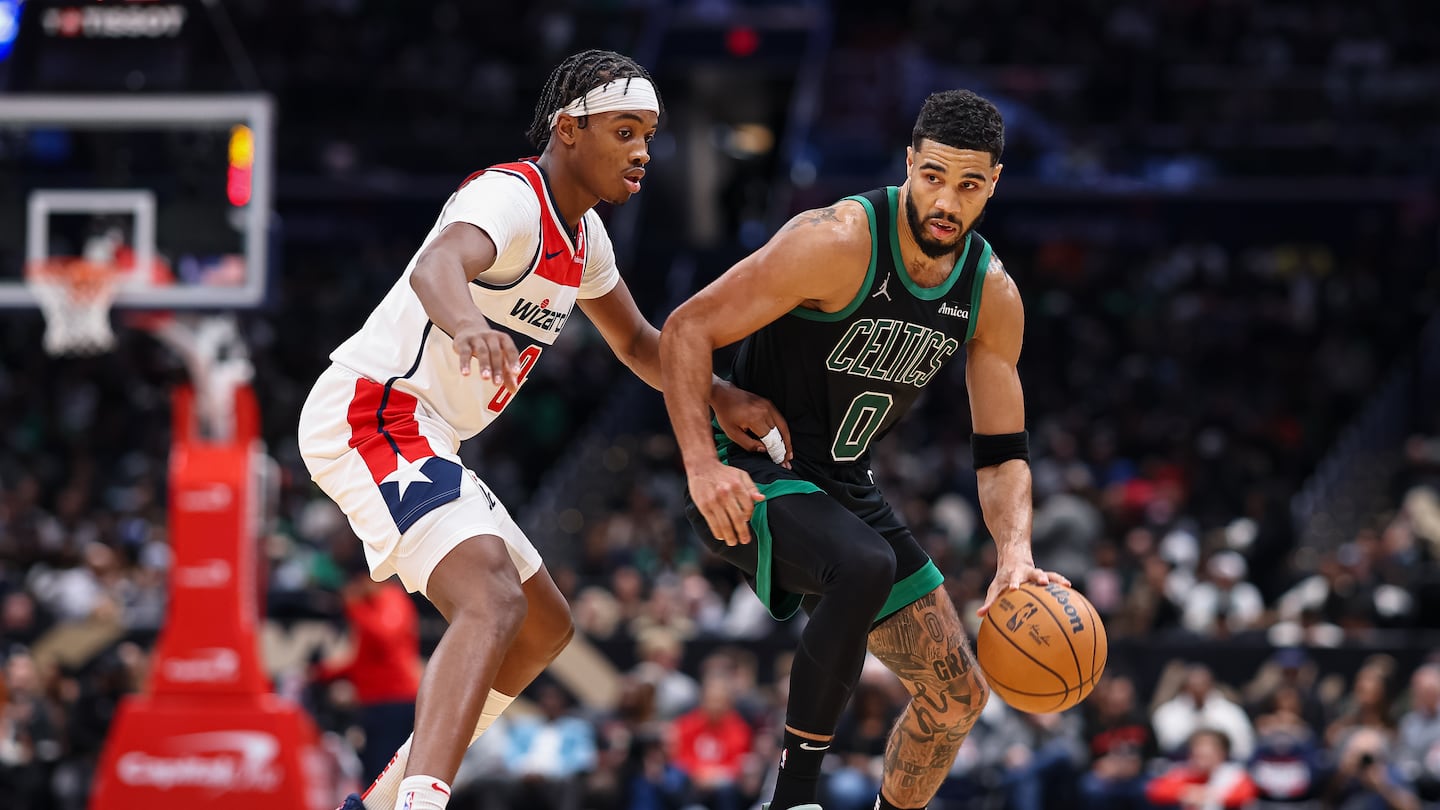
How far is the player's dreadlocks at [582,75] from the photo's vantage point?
18.0 ft

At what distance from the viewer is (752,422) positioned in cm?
580

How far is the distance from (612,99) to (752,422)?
1.15m

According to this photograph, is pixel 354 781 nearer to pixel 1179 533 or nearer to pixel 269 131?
pixel 269 131

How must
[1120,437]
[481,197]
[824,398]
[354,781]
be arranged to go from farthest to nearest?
1. [1120,437]
2. [354,781]
3. [824,398]
4. [481,197]

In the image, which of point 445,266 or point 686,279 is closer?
point 445,266

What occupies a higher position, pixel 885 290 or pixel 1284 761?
pixel 885 290

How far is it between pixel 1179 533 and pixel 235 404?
28.1ft

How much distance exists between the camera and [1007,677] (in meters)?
5.52

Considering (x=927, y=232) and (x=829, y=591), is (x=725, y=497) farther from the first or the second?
(x=927, y=232)

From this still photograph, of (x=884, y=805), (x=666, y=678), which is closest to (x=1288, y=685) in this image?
(x=666, y=678)

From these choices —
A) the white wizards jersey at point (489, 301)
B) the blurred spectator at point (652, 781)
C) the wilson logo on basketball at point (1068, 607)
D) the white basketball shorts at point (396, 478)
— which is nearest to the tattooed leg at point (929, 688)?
the wilson logo on basketball at point (1068, 607)

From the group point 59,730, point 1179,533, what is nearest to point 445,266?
point 59,730

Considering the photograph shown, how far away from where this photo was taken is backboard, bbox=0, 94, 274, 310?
11.8 meters

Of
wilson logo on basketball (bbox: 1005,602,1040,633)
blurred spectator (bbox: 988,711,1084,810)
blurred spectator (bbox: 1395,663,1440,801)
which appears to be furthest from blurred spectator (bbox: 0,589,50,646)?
wilson logo on basketball (bbox: 1005,602,1040,633)
